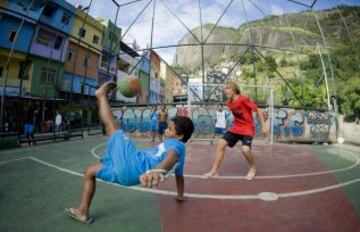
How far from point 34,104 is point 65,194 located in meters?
23.4

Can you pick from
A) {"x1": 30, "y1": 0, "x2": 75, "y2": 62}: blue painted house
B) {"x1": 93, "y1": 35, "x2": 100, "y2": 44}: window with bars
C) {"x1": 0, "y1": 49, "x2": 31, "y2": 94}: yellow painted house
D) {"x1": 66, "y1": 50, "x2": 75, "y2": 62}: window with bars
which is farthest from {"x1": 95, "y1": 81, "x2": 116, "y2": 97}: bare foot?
{"x1": 93, "y1": 35, "x2": 100, "y2": 44}: window with bars

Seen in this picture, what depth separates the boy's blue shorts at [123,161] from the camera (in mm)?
3250

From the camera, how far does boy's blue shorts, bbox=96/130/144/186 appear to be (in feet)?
10.7

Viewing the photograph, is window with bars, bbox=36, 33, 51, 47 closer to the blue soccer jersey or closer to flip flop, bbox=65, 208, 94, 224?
flip flop, bbox=65, 208, 94, 224

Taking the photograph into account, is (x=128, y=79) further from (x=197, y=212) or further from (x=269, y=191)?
(x=269, y=191)

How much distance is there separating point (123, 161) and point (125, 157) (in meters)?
0.05

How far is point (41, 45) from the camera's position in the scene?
2714 cm

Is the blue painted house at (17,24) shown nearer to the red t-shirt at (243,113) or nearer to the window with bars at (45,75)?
the window with bars at (45,75)

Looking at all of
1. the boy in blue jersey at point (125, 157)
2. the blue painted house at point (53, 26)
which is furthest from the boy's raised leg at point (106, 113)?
the blue painted house at point (53, 26)

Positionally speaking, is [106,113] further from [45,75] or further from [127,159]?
[45,75]

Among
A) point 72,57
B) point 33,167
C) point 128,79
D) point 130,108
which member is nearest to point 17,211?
point 128,79

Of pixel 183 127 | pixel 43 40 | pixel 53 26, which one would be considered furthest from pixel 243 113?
pixel 43 40

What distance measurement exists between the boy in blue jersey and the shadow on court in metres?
0.52

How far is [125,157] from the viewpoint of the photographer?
3.28m
